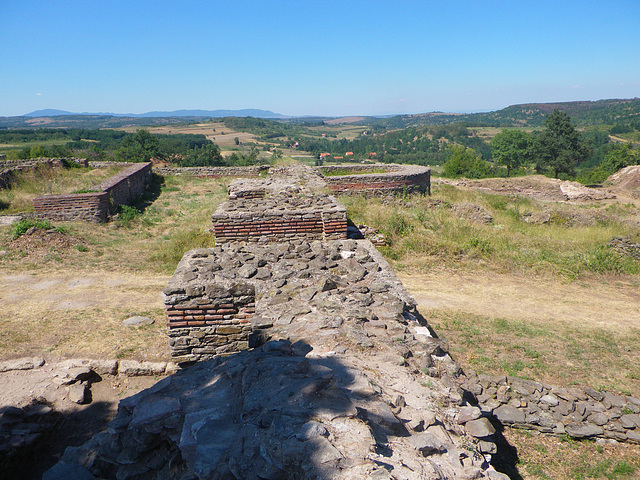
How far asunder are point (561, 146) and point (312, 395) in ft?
145

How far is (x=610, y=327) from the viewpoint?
20.7 feet

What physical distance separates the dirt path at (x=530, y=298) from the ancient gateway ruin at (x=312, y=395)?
2.21m

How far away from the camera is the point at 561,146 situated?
123 ft

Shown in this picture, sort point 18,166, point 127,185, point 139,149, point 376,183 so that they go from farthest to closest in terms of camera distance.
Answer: point 139,149
point 18,166
point 376,183
point 127,185

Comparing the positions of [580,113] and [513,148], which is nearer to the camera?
[513,148]

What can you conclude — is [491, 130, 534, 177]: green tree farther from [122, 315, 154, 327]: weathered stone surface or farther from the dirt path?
[122, 315, 154, 327]: weathered stone surface

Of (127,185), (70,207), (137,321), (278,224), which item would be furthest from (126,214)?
(278,224)

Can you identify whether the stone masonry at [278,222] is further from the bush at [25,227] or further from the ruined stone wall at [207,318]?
the bush at [25,227]

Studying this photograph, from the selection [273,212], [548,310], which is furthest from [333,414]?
[548,310]

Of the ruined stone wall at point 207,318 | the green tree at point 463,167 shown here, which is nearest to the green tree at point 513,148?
the green tree at point 463,167

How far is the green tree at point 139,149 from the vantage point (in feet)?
113

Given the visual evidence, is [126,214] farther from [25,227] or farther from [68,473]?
[68,473]

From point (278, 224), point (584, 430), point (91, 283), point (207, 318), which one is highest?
point (278, 224)

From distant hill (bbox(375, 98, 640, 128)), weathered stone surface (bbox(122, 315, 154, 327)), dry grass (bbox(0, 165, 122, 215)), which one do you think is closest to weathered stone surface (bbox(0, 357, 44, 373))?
weathered stone surface (bbox(122, 315, 154, 327))
